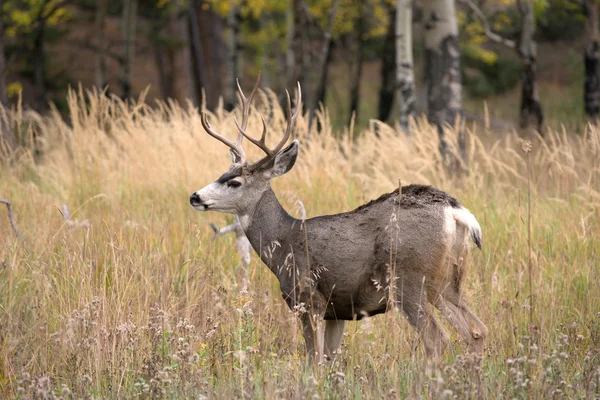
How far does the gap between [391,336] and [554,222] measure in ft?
8.41

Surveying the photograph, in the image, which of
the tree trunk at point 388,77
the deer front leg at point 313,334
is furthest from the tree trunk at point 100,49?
the deer front leg at point 313,334

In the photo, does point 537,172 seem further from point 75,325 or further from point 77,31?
point 77,31

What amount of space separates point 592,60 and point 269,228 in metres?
12.4

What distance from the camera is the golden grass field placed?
426 centimetres

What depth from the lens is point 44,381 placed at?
3.99m

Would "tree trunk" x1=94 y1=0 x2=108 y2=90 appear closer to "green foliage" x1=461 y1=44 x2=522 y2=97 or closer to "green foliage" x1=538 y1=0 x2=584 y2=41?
"green foliage" x1=461 y1=44 x2=522 y2=97

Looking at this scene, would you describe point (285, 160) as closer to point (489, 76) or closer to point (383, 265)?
point (383, 265)

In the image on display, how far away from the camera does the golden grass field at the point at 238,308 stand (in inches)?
168

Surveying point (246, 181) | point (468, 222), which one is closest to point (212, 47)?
point (246, 181)

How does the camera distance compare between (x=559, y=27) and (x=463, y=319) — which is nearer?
(x=463, y=319)

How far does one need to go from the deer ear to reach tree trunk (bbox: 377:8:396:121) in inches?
557

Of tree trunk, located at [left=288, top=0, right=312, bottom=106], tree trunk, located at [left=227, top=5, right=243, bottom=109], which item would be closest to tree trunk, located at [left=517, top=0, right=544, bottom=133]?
tree trunk, located at [left=288, top=0, right=312, bottom=106]

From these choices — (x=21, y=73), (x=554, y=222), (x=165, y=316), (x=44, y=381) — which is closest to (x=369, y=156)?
(x=554, y=222)

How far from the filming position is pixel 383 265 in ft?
16.3
